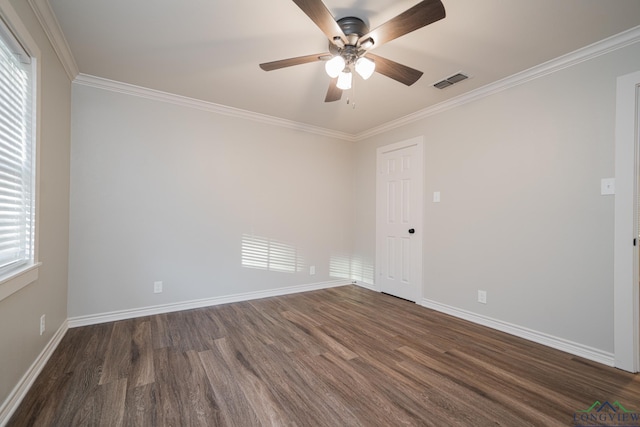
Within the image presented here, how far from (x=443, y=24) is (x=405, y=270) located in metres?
2.81

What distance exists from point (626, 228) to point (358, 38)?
2427 millimetres

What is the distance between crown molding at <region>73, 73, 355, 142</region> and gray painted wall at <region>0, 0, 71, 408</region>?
0.24m

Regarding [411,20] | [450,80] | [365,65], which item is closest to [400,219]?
[450,80]

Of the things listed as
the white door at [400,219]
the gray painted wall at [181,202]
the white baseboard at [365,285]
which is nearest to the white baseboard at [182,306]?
the gray painted wall at [181,202]

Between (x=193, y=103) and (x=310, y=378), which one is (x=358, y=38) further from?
(x=310, y=378)

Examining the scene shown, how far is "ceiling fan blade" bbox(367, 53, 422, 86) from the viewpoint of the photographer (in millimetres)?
1962

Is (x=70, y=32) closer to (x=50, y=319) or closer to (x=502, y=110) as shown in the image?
(x=50, y=319)

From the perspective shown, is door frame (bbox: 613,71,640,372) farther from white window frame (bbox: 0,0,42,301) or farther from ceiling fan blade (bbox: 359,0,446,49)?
white window frame (bbox: 0,0,42,301)

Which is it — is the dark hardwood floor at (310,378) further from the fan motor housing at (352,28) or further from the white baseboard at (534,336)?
the fan motor housing at (352,28)

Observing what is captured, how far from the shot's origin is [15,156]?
1.70m

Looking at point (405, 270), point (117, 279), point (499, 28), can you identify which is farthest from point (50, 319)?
point (499, 28)

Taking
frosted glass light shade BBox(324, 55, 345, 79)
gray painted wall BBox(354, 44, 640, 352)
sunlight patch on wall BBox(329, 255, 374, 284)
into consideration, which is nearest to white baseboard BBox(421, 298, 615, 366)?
gray painted wall BBox(354, 44, 640, 352)

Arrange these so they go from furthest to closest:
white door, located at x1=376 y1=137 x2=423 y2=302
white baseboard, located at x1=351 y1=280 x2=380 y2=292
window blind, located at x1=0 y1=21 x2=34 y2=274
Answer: white baseboard, located at x1=351 y1=280 x2=380 y2=292
white door, located at x1=376 y1=137 x2=423 y2=302
window blind, located at x1=0 y1=21 x2=34 y2=274

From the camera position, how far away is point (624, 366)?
2.04 metres
